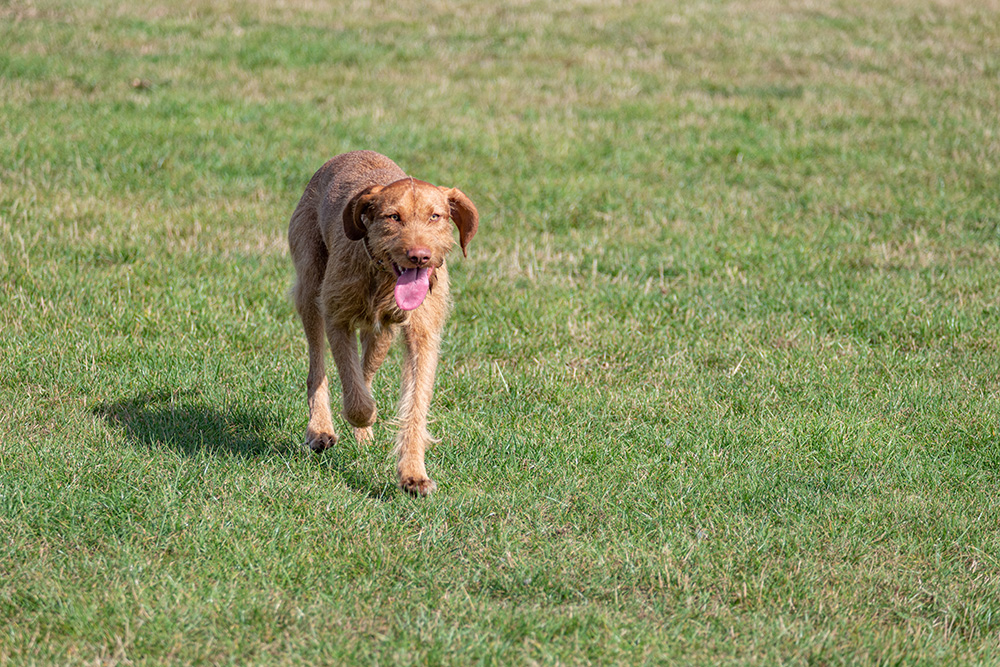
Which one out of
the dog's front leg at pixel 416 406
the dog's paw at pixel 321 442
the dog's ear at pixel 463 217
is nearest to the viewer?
the dog's front leg at pixel 416 406

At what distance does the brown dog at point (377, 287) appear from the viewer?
179 inches

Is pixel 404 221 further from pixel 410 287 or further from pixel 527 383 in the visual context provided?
pixel 527 383

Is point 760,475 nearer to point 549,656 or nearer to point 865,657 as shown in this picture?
point 865,657

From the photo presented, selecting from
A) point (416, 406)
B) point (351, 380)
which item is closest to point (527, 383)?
point (416, 406)

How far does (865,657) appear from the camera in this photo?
3539 millimetres

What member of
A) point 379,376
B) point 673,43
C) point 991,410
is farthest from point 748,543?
point 673,43

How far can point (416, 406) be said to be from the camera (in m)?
4.86

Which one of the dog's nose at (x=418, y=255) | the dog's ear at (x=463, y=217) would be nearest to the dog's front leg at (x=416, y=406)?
the dog's ear at (x=463, y=217)

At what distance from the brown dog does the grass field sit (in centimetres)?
25

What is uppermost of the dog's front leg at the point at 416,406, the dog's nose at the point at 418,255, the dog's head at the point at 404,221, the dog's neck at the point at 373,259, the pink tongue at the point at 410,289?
the dog's head at the point at 404,221

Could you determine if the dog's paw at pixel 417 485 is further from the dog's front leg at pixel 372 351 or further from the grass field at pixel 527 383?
the dog's front leg at pixel 372 351

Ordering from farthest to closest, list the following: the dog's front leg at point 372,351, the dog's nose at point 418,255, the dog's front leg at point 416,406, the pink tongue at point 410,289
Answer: the dog's front leg at point 372,351
the dog's front leg at point 416,406
the pink tongue at point 410,289
the dog's nose at point 418,255

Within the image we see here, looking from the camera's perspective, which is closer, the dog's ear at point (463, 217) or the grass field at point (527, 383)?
the grass field at point (527, 383)

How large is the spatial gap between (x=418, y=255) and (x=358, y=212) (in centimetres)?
46
